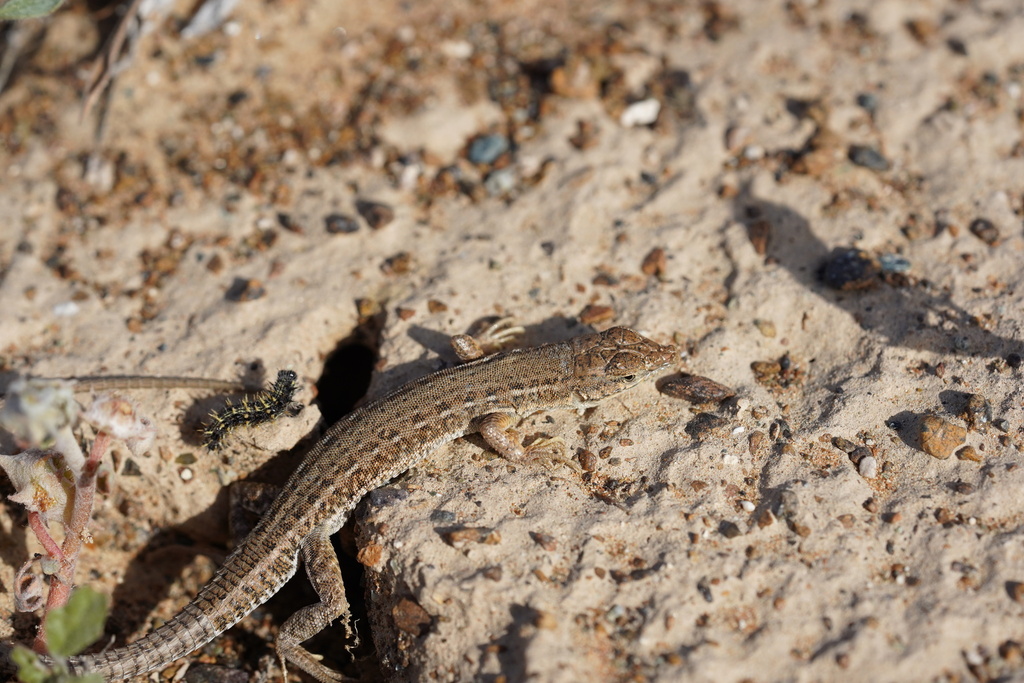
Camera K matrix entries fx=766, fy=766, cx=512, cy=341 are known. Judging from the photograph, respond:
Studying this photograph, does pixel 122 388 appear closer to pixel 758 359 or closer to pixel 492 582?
pixel 492 582

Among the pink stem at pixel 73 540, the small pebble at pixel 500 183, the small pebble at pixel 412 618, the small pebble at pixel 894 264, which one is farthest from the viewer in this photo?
the small pebble at pixel 500 183

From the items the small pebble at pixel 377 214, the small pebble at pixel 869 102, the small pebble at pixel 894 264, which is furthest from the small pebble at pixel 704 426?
the small pebble at pixel 869 102

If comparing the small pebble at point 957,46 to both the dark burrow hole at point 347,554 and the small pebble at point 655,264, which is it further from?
the dark burrow hole at point 347,554

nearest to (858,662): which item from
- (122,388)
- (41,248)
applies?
(122,388)

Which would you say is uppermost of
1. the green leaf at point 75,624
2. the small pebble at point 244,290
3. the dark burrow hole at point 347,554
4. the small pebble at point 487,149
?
the small pebble at point 487,149

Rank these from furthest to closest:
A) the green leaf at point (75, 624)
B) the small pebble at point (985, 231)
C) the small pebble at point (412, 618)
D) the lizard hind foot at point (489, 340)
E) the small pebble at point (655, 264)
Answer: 1. the small pebble at point (655, 264)
2. the small pebble at point (985, 231)
3. the lizard hind foot at point (489, 340)
4. the small pebble at point (412, 618)
5. the green leaf at point (75, 624)

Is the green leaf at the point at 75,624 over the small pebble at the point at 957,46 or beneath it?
beneath

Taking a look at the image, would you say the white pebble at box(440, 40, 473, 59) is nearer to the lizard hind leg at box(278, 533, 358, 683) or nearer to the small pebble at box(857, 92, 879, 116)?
the small pebble at box(857, 92, 879, 116)
